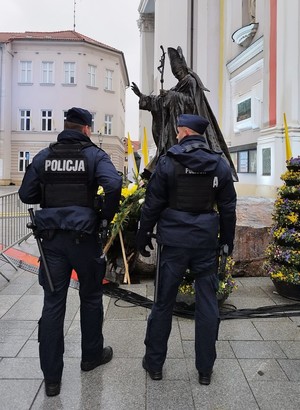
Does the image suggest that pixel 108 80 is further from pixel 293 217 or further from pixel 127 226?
pixel 293 217

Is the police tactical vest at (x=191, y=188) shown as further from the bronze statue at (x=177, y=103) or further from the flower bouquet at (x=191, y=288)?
the bronze statue at (x=177, y=103)

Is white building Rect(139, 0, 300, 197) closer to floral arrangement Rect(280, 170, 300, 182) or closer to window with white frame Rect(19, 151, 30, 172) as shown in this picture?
floral arrangement Rect(280, 170, 300, 182)

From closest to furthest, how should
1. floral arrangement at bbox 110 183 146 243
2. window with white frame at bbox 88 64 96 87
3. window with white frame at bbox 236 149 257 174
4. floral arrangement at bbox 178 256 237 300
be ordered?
floral arrangement at bbox 178 256 237 300
floral arrangement at bbox 110 183 146 243
window with white frame at bbox 236 149 257 174
window with white frame at bbox 88 64 96 87

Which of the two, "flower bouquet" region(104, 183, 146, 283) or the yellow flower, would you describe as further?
"flower bouquet" region(104, 183, 146, 283)

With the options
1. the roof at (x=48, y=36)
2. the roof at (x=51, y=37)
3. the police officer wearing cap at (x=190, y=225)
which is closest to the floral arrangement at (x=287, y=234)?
the police officer wearing cap at (x=190, y=225)

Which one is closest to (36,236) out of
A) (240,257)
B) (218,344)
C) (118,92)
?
(218,344)

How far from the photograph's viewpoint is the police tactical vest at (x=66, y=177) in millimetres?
2930

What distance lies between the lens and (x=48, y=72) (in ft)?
153

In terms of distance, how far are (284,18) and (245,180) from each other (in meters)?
4.16

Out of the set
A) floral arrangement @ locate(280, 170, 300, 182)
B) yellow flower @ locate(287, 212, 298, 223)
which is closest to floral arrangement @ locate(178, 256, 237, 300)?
→ yellow flower @ locate(287, 212, 298, 223)

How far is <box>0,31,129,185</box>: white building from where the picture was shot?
147ft

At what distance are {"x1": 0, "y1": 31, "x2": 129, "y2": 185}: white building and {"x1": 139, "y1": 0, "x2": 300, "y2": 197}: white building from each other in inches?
1153

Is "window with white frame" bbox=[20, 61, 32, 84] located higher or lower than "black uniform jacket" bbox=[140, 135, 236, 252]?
higher

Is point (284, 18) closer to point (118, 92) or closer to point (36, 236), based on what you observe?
point (36, 236)
